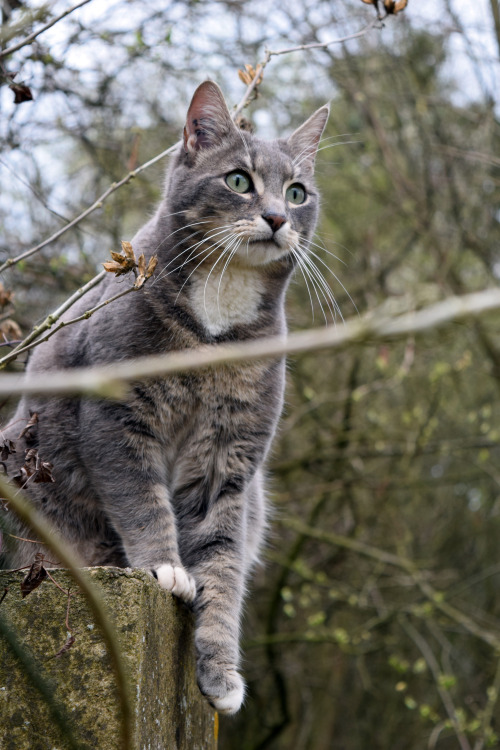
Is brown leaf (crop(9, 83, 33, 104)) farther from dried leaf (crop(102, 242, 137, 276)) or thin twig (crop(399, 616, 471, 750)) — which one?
thin twig (crop(399, 616, 471, 750))

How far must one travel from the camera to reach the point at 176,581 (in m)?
2.39

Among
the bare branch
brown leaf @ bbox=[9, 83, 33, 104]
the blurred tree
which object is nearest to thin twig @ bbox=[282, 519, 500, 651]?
the blurred tree

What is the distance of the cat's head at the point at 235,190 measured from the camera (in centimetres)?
279

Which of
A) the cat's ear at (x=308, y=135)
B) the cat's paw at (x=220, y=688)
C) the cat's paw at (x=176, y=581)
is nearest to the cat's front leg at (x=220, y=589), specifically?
the cat's paw at (x=220, y=688)

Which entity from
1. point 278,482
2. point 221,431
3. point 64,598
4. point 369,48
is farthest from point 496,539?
point 64,598

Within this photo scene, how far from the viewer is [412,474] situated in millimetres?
6348

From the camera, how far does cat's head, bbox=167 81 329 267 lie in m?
2.79

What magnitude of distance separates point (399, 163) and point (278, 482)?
2782 mm

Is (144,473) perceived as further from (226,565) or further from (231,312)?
(231,312)

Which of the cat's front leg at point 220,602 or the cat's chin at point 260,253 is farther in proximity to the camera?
the cat's chin at point 260,253

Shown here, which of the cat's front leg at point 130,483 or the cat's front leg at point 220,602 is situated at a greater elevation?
the cat's front leg at point 130,483

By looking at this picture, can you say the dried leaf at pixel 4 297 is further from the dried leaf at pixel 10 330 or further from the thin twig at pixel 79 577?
the thin twig at pixel 79 577

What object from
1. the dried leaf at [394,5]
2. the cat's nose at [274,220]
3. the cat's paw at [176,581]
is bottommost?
the cat's paw at [176,581]

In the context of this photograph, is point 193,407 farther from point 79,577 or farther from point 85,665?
point 79,577
